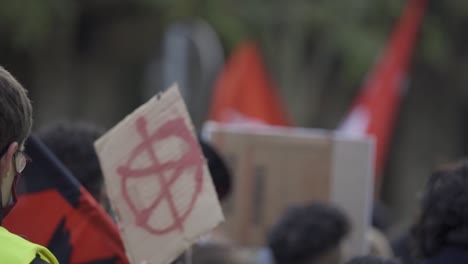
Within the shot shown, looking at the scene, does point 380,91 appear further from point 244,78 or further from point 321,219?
point 321,219

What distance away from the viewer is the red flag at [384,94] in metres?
6.87

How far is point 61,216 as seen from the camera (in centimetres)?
270

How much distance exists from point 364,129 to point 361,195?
2562mm

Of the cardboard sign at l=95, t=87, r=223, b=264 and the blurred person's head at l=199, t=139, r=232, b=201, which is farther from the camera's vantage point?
the blurred person's head at l=199, t=139, r=232, b=201

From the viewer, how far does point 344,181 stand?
438 centimetres

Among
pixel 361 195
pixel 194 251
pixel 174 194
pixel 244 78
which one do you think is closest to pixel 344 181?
Result: pixel 361 195

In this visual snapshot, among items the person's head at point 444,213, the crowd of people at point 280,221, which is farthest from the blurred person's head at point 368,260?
the person's head at point 444,213

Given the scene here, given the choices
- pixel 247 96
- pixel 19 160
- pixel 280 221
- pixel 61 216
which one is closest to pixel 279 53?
pixel 247 96

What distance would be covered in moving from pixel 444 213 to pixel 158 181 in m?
0.85

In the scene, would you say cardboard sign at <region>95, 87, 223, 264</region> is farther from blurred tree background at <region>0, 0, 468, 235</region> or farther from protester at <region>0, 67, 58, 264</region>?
blurred tree background at <region>0, 0, 468, 235</region>

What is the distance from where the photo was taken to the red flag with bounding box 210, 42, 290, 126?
7188mm

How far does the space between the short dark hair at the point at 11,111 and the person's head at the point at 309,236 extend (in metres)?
1.87

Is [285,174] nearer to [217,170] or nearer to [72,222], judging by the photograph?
[217,170]

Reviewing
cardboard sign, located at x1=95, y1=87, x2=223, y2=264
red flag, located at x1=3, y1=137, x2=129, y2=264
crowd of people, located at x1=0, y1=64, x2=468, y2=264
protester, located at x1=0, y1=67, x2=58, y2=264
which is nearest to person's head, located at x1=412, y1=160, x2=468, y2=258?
crowd of people, located at x1=0, y1=64, x2=468, y2=264
